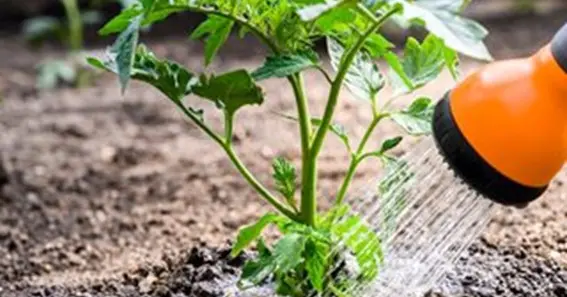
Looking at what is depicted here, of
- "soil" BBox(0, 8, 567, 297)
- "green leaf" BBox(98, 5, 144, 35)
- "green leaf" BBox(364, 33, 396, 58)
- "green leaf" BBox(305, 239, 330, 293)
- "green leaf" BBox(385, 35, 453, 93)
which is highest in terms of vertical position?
"green leaf" BBox(98, 5, 144, 35)

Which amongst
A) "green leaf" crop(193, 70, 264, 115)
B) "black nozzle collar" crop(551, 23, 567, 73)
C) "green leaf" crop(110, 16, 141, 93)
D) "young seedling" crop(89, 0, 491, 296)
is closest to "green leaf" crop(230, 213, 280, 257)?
"young seedling" crop(89, 0, 491, 296)

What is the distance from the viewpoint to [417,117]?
144cm

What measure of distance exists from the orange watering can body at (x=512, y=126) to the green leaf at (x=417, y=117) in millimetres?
87

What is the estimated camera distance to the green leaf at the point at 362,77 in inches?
56.5

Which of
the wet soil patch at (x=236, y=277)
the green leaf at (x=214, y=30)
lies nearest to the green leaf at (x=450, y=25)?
the green leaf at (x=214, y=30)

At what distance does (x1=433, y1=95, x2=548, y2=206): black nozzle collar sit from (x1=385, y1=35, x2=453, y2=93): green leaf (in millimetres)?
117

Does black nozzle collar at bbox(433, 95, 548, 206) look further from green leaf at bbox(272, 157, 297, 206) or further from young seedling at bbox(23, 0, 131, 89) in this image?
young seedling at bbox(23, 0, 131, 89)

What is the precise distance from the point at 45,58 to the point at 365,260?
2493mm

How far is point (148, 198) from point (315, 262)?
1.04 meters

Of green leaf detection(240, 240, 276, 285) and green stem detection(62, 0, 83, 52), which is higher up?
green leaf detection(240, 240, 276, 285)

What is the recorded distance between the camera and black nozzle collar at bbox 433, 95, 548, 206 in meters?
1.31

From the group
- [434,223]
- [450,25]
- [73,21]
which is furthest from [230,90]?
[73,21]

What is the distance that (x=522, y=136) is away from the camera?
1289mm

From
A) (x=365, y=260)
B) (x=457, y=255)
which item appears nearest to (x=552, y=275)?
(x=457, y=255)
